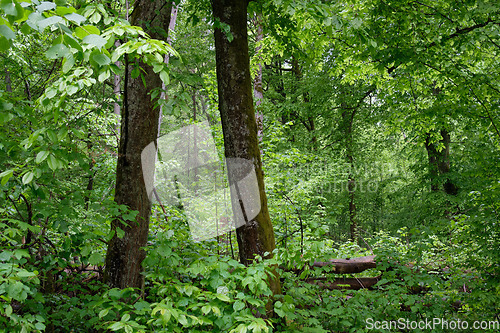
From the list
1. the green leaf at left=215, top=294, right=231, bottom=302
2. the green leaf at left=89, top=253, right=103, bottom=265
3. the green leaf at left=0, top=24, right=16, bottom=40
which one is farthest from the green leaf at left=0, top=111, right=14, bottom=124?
the green leaf at left=215, top=294, right=231, bottom=302

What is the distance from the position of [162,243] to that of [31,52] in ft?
18.1

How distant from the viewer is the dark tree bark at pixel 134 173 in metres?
3.18

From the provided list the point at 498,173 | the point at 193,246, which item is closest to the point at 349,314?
the point at 193,246

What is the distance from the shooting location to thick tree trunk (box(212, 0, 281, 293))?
Answer: 3420mm

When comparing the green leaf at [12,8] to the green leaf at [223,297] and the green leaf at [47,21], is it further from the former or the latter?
the green leaf at [223,297]

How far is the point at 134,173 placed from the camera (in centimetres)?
328

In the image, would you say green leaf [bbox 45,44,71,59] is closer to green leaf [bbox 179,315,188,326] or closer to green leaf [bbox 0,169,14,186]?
green leaf [bbox 0,169,14,186]

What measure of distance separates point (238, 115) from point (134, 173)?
4.12 ft

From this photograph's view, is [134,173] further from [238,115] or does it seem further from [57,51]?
[57,51]

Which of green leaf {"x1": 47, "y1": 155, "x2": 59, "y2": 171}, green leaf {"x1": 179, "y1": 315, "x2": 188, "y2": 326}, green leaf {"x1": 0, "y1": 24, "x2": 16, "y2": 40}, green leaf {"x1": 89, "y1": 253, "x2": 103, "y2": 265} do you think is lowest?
green leaf {"x1": 179, "y1": 315, "x2": 188, "y2": 326}

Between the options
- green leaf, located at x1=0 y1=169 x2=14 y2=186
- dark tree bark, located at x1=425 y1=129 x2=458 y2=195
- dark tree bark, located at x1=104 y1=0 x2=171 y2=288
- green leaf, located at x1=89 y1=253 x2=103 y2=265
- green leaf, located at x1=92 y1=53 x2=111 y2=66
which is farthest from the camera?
dark tree bark, located at x1=425 y1=129 x2=458 y2=195

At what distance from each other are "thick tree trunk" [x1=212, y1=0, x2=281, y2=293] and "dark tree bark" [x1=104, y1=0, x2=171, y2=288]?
2.19ft

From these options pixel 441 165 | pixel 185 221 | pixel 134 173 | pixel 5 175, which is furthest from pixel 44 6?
pixel 441 165

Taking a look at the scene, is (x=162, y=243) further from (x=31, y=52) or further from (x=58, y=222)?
(x=31, y=52)
